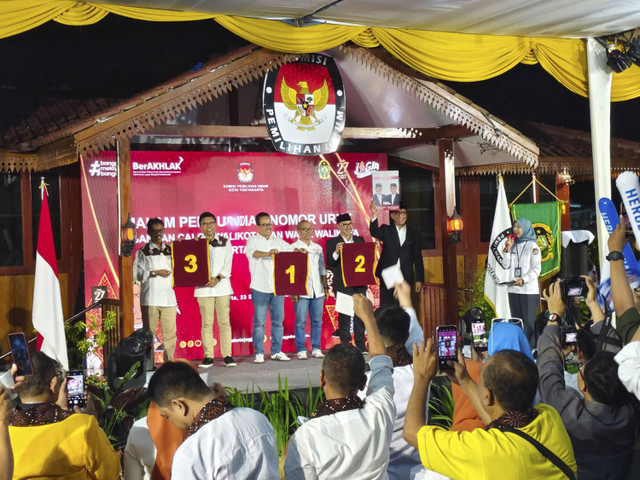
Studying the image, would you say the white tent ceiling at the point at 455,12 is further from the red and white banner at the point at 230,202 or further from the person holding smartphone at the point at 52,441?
the person holding smartphone at the point at 52,441

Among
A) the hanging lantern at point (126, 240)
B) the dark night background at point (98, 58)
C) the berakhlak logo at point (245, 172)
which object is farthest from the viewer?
the dark night background at point (98, 58)

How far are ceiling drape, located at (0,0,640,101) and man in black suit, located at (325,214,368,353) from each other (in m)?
2.20

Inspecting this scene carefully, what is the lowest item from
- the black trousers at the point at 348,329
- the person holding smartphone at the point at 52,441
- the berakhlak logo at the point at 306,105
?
the black trousers at the point at 348,329

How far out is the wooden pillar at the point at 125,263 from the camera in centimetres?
884

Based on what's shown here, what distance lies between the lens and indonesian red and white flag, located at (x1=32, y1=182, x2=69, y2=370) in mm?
8320

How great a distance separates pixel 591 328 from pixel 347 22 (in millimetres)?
5128

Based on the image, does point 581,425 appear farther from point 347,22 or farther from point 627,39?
point 627,39

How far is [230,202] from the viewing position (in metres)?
10.9

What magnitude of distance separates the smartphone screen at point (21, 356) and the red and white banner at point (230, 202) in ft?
20.3

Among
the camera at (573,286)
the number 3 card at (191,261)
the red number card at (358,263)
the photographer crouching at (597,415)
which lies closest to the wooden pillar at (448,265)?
the red number card at (358,263)

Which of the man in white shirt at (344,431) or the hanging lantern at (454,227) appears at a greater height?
the hanging lantern at (454,227)

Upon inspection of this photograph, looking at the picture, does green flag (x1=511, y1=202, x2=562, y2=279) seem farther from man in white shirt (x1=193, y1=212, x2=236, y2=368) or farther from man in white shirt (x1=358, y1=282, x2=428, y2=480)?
man in white shirt (x1=358, y1=282, x2=428, y2=480)

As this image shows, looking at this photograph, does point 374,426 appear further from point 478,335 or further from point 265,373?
point 265,373

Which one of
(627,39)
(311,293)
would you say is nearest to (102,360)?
(311,293)
